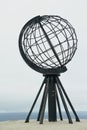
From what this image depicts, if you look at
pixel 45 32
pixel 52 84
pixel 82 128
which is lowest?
pixel 82 128

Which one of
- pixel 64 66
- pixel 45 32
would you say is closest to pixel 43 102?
pixel 64 66

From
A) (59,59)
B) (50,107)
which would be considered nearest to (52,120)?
(50,107)

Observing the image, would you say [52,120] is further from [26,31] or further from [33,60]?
[26,31]

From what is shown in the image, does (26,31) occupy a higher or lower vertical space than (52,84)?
higher

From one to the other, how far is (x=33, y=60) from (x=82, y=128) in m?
8.27

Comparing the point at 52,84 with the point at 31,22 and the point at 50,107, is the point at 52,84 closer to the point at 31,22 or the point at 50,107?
the point at 50,107

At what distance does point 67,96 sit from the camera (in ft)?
100

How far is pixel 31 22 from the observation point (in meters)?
30.5

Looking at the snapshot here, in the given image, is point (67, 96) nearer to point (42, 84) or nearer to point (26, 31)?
point (42, 84)

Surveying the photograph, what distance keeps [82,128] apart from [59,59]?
281 inches

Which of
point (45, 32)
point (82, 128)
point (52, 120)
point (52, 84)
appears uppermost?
point (45, 32)

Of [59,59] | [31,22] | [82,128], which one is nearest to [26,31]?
[31,22]

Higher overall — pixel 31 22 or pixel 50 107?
pixel 31 22

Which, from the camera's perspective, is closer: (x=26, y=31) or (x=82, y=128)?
(x=82, y=128)
